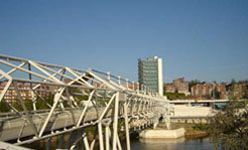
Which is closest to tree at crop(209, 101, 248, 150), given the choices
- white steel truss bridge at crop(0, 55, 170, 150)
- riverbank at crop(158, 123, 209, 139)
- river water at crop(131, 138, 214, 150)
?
white steel truss bridge at crop(0, 55, 170, 150)

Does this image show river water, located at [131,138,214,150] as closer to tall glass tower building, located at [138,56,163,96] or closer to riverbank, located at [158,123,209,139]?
riverbank, located at [158,123,209,139]

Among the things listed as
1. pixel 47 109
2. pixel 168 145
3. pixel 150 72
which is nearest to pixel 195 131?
pixel 168 145

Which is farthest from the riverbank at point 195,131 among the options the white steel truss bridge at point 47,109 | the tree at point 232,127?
the tree at point 232,127

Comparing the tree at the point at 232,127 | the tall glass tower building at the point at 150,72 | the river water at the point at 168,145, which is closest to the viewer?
the tree at the point at 232,127

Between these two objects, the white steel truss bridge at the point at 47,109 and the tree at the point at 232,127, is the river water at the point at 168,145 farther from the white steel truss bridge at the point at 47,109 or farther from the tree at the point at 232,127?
the tree at the point at 232,127

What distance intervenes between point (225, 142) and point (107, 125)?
8.27 m

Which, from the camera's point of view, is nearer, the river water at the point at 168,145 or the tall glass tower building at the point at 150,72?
the river water at the point at 168,145

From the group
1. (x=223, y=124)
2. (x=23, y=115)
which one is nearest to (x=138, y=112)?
(x=223, y=124)

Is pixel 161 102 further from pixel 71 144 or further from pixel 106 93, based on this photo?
pixel 71 144

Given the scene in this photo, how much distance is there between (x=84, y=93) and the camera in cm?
3197

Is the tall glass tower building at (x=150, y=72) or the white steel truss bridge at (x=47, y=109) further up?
the tall glass tower building at (x=150, y=72)

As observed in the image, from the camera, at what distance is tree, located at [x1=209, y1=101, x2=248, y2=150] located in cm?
2700

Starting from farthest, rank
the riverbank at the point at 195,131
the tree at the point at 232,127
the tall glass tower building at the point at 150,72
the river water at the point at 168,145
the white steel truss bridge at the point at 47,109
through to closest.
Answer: the tall glass tower building at the point at 150,72 < the riverbank at the point at 195,131 < the river water at the point at 168,145 < the tree at the point at 232,127 < the white steel truss bridge at the point at 47,109

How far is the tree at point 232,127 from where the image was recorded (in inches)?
1063
